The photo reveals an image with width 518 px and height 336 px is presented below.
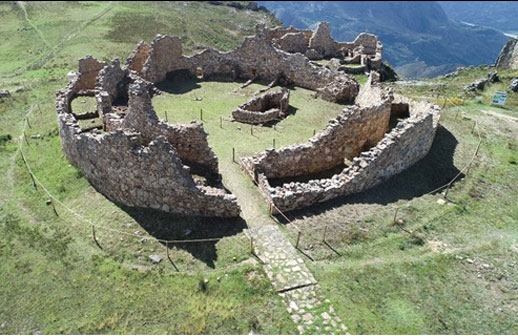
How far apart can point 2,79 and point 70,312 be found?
38470 mm

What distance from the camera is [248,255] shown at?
16672 mm

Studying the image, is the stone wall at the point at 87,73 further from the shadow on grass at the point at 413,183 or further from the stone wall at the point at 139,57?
the shadow on grass at the point at 413,183

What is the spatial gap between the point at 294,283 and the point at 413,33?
80.7m

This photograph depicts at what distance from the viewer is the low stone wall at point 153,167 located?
1794 cm

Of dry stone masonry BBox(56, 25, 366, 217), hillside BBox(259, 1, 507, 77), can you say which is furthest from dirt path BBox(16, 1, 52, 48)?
hillside BBox(259, 1, 507, 77)

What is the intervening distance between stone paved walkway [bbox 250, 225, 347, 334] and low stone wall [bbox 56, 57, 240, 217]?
2252 millimetres

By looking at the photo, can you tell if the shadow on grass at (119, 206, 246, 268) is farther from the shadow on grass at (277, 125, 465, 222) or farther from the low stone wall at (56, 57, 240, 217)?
the shadow on grass at (277, 125, 465, 222)

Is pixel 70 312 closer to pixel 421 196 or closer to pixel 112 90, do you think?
pixel 421 196

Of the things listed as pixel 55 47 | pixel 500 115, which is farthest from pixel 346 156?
pixel 55 47

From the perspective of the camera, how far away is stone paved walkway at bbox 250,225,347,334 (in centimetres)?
1373

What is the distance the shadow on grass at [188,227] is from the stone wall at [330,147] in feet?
13.9

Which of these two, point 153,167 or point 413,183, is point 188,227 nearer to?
point 153,167

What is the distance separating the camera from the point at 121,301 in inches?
579

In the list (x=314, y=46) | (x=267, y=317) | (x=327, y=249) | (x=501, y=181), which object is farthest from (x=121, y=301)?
(x=314, y=46)
